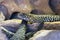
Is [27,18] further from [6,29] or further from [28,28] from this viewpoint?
[6,29]

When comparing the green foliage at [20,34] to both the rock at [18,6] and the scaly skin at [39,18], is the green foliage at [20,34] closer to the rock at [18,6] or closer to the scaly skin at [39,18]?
the scaly skin at [39,18]

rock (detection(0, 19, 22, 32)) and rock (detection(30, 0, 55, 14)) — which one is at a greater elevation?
rock (detection(30, 0, 55, 14))

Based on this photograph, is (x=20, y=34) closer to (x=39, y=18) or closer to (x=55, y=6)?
(x=39, y=18)

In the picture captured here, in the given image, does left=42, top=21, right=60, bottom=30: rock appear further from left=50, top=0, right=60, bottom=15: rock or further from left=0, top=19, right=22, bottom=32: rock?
left=50, top=0, right=60, bottom=15: rock

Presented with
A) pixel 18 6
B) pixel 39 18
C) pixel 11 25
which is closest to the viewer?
pixel 11 25

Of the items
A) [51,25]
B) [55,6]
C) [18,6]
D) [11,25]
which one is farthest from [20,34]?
[55,6]

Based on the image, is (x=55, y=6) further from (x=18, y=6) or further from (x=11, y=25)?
(x=11, y=25)

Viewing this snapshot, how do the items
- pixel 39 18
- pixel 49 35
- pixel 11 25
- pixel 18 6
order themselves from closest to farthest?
pixel 49 35
pixel 11 25
pixel 39 18
pixel 18 6

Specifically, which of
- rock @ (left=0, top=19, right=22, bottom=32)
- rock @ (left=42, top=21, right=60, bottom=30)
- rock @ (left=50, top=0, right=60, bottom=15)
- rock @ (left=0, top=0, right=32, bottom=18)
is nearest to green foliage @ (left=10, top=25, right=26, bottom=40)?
rock @ (left=0, top=19, right=22, bottom=32)

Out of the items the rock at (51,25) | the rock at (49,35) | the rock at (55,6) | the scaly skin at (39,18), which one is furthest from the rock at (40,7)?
the rock at (49,35)

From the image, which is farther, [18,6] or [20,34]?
[18,6]

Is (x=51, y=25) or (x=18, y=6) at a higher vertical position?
(x=18, y=6)

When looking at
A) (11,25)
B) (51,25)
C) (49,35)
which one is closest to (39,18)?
(51,25)
